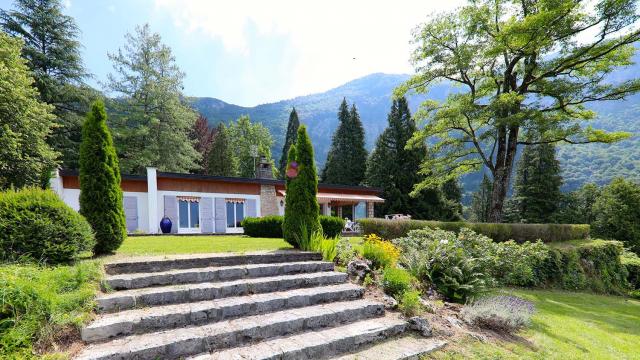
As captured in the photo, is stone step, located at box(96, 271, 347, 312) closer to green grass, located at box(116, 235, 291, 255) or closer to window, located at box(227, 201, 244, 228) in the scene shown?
green grass, located at box(116, 235, 291, 255)

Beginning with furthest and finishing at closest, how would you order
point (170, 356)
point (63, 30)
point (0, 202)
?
point (63, 30) → point (0, 202) → point (170, 356)

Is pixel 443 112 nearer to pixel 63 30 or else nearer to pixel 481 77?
pixel 481 77

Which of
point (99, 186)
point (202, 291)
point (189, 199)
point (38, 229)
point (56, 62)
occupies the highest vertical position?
point (56, 62)

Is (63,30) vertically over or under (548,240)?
over

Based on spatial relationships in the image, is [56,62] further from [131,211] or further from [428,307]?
[428,307]

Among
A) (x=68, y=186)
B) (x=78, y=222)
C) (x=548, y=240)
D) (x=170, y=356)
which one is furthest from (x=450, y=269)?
(x=68, y=186)

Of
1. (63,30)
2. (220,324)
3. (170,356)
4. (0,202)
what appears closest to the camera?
(170,356)

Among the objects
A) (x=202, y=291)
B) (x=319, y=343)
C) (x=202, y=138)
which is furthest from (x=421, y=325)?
(x=202, y=138)

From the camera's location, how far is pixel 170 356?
130 inches

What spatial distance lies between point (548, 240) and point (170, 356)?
1486cm

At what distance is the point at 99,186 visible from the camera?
5859 millimetres

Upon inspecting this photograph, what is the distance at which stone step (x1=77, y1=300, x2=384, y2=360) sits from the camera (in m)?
3.18

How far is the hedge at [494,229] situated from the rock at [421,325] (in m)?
5.10

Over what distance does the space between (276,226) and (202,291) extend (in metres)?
8.37
